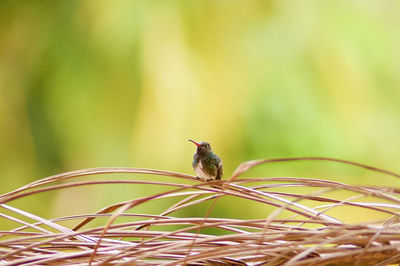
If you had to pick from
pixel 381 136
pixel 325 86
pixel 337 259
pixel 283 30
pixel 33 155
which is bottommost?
pixel 337 259

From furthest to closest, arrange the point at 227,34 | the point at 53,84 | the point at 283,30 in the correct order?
the point at 53,84, the point at 283,30, the point at 227,34

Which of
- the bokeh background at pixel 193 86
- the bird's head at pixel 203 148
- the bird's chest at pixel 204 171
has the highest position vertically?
the bokeh background at pixel 193 86

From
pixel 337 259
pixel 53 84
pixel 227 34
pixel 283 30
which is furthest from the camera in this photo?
pixel 53 84

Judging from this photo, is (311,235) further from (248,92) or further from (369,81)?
(369,81)

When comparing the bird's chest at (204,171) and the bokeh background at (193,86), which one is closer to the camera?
the bird's chest at (204,171)

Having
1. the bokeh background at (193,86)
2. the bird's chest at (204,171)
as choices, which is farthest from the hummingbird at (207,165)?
the bokeh background at (193,86)

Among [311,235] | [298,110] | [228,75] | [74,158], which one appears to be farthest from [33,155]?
[311,235]

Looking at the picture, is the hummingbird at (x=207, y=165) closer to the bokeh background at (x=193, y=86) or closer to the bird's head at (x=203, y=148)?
the bird's head at (x=203, y=148)

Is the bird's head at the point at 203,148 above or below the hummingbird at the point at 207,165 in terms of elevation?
above

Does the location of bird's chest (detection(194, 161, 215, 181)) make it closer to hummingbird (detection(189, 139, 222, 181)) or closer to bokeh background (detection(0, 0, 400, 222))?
hummingbird (detection(189, 139, 222, 181))
